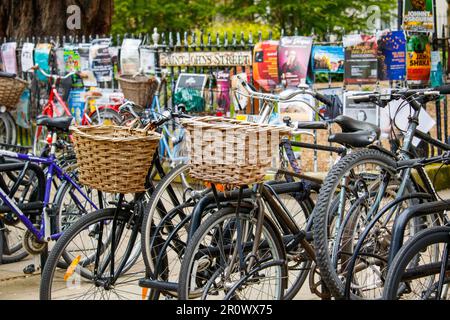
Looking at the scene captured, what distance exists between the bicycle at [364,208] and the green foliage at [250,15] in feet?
50.0

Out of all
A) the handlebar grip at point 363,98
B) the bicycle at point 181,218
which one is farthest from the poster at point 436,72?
the handlebar grip at point 363,98

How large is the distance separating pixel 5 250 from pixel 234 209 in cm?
296

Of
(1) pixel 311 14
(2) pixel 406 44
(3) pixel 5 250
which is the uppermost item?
(1) pixel 311 14

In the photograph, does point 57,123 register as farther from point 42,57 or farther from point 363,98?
point 42,57

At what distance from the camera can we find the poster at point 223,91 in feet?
33.5

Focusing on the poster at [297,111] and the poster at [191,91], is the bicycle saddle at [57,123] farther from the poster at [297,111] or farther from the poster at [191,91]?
the poster at [191,91]

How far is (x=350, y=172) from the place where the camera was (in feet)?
17.2

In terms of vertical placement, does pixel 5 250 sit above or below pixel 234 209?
below

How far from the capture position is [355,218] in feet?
17.3

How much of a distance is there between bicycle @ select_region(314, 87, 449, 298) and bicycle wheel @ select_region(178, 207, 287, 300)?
0.32m

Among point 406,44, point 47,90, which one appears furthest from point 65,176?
point 47,90

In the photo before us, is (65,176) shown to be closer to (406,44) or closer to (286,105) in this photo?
(286,105)

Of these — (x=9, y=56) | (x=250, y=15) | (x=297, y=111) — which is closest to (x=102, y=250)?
(x=297, y=111)

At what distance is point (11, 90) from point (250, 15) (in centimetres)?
1263
